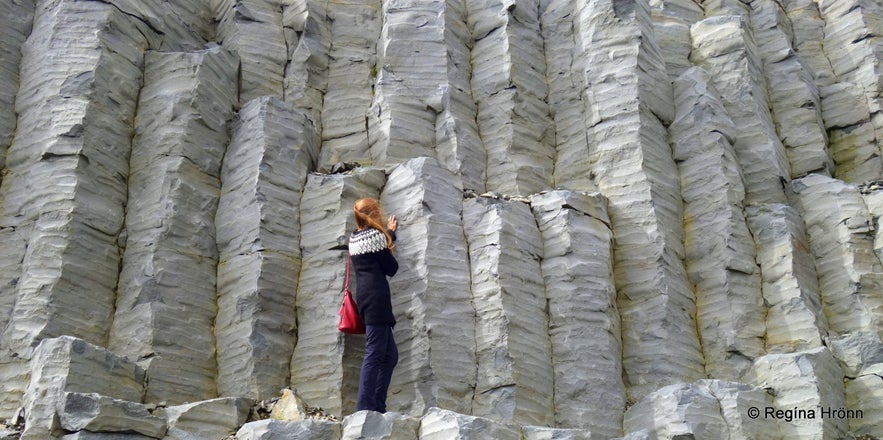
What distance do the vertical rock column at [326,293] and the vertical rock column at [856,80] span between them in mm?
9375

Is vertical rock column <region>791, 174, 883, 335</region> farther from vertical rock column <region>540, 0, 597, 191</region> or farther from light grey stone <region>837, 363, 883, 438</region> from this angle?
vertical rock column <region>540, 0, 597, 191</region>

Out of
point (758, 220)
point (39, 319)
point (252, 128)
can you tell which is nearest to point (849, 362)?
point (758, 220)

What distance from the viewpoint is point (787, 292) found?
1745 cm

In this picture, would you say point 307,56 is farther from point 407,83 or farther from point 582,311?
point 582,311

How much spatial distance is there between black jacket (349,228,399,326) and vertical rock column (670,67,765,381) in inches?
206

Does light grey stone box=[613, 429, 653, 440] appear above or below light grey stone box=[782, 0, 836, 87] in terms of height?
below

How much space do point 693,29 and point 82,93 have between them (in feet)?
39.0

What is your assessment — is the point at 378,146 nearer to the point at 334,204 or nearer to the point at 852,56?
the point at 334,204

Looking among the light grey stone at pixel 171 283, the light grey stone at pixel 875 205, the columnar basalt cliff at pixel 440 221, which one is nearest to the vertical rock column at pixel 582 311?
the columnar basalt cliff at pixel 440 221

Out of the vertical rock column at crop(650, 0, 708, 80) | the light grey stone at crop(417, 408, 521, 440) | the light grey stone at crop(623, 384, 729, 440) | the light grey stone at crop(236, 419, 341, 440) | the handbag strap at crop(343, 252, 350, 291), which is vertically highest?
the vertical rock column at crop(650, 0, 708, 80)

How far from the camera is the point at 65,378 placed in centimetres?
1416

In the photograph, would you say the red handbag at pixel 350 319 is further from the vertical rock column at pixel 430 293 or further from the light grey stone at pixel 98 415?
the light grey stone at pixel 98 415

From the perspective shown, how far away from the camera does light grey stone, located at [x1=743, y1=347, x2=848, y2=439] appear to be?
15258mm

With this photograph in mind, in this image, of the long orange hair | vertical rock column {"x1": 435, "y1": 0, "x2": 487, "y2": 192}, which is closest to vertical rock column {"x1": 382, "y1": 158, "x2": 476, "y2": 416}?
the long orange hair
